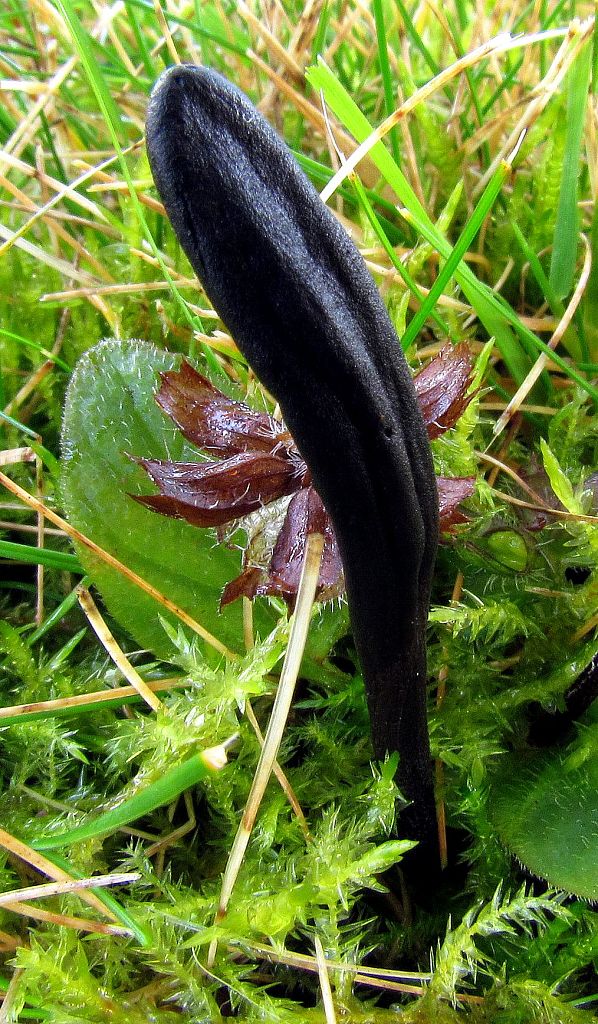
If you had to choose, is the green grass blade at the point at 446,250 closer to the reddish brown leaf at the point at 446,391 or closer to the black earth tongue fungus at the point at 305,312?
the reddish brown leaf at the point at 446,391

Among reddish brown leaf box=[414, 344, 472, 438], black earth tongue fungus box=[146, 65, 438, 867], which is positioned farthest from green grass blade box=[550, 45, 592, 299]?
black earth tongue fungus box=[146, 65, 438, 867]

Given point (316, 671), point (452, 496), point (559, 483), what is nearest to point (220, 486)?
point (452, 496)

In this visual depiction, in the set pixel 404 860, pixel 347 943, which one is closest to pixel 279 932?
pixel 347 943

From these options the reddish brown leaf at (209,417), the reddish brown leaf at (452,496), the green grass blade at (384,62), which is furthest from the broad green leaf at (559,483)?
the green grass blade at (384,62)

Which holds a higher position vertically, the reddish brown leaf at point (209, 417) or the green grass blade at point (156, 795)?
the reddish brown leaf at point (209, 417)

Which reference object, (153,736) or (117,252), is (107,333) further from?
(153,736)

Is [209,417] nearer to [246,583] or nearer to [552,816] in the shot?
[246,583]

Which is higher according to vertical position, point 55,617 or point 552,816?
point 55,617
